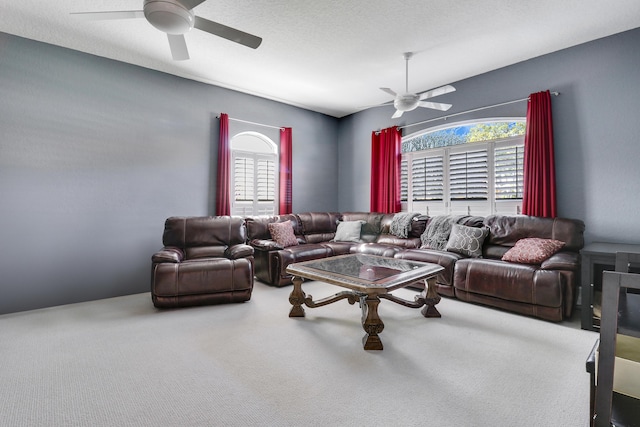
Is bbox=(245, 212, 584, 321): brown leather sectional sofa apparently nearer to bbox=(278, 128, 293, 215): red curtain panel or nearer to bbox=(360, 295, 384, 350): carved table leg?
bbox=(278, 128, 293, 215): red curtain panel

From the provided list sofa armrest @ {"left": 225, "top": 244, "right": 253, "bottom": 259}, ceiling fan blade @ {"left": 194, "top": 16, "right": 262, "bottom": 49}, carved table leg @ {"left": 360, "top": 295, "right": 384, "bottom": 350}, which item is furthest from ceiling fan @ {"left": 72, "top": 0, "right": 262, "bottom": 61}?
carved table leg @ {"left": 360, "top": 295, "right": 384, "bottom": 350}

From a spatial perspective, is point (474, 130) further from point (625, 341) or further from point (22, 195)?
point (22, 195)

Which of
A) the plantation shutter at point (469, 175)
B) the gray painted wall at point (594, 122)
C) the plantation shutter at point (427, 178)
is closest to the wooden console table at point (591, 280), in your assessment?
the gray painted wall at point (594, 122)

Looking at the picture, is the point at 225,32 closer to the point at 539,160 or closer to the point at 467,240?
the point at 467,240

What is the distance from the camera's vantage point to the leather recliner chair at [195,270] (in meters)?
3.28

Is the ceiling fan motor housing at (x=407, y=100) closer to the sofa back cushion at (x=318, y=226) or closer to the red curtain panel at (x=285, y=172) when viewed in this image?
the red curtain panel at (x=285, y=172)

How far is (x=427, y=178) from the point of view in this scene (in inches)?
203

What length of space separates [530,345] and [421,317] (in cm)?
92

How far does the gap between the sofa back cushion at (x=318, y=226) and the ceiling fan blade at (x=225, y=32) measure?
325 centimetres

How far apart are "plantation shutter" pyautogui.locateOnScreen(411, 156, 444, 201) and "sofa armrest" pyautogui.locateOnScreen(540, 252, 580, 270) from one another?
2.05 meters

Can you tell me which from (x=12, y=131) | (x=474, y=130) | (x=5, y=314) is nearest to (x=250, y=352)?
(x=5, y=314)

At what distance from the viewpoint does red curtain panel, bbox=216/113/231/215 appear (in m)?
4.77

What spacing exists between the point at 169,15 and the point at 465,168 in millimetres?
4251

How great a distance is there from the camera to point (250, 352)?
234 centimetres
